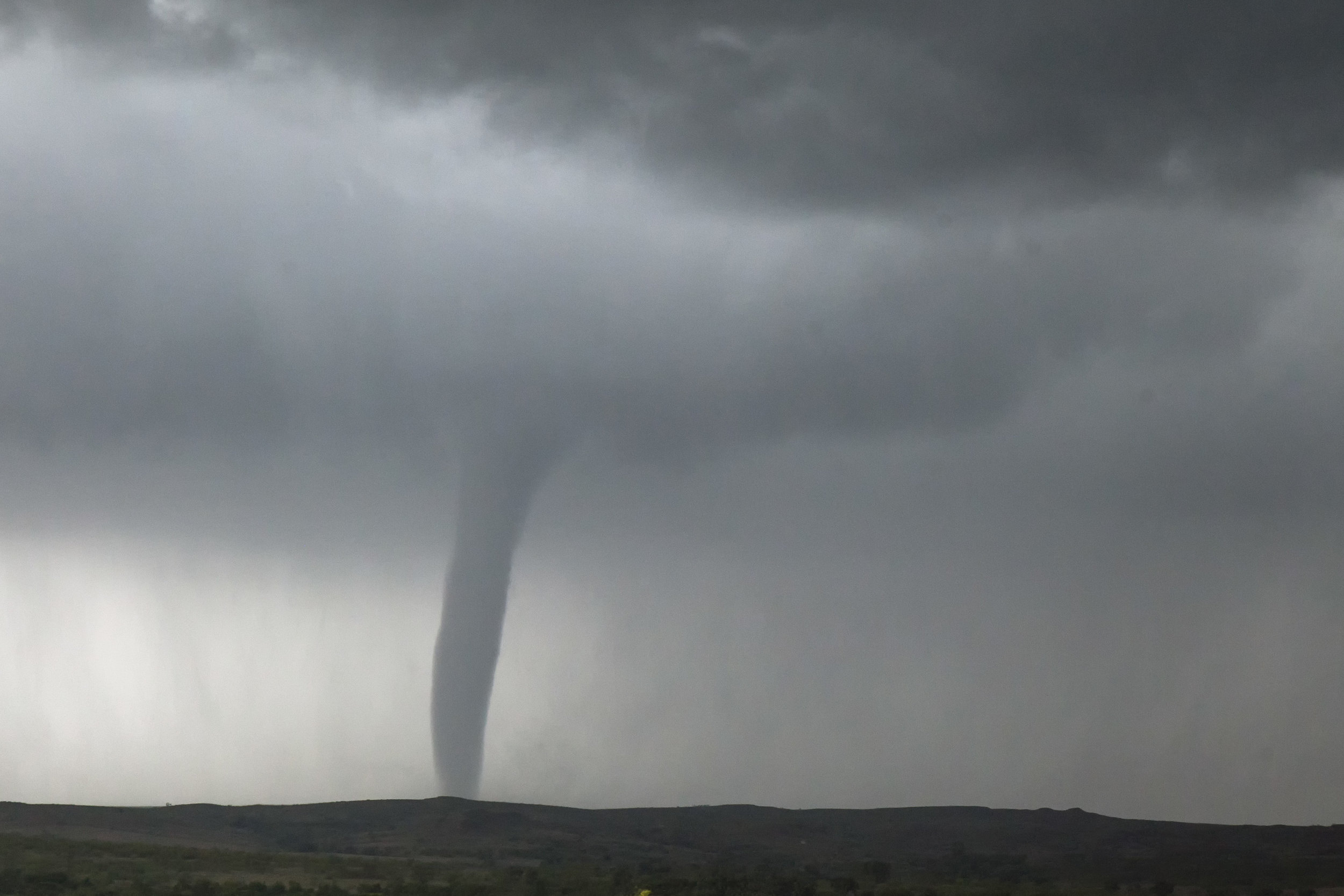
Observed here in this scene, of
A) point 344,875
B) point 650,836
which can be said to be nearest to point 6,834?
point 344,875

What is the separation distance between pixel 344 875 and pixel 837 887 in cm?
3579

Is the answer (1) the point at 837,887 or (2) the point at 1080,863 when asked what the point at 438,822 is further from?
(1) the point at 837,887

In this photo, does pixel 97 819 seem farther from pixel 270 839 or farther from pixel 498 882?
pixel 498 882

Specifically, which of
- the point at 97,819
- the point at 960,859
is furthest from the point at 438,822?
the point at 960,859

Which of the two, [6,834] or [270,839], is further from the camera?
[270,839]

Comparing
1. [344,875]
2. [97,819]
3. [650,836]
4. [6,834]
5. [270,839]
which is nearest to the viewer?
[344,875]

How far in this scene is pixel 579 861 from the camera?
148 meters

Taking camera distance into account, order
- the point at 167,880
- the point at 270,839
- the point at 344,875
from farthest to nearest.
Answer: the point at 270,839, the point at 344,875, the point at 167,880

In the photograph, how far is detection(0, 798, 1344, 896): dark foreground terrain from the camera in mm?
91312

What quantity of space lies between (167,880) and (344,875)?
1479 cm

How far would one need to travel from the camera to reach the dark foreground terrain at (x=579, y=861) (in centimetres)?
9131

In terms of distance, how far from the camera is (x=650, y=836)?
19738cm

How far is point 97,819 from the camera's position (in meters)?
170

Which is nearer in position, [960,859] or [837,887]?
[837,887]
